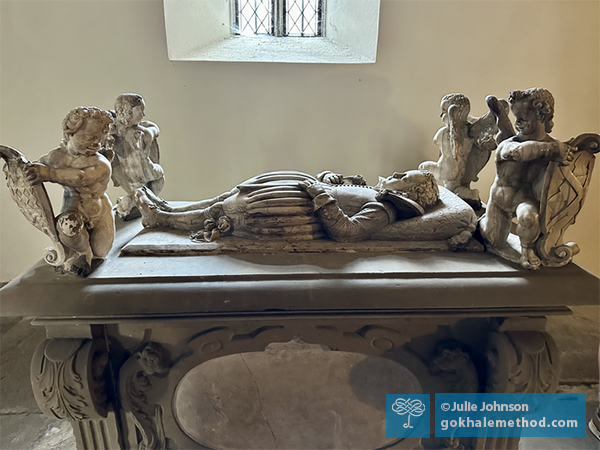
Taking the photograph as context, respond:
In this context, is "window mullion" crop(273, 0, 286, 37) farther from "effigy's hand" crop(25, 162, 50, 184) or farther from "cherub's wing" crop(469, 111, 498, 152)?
"effigy's hand" crop(25, 162, 50, 184)

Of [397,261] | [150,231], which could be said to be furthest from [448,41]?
[150,231]

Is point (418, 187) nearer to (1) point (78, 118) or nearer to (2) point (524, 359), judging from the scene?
(2) point (524, 359)

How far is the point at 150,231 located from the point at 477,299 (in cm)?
167

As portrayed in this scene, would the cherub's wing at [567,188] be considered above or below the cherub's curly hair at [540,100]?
below

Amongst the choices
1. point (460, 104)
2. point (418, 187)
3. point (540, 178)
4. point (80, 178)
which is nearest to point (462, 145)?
point (460, 104)

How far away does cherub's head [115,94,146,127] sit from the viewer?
2201 millimetres

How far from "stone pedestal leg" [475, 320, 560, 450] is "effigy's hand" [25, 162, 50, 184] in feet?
6.70

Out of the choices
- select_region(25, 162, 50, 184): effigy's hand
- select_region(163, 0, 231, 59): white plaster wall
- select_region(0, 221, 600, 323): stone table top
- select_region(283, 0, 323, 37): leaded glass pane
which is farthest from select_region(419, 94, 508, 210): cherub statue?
select_region(163, 0, 231, 59): white plaster wall

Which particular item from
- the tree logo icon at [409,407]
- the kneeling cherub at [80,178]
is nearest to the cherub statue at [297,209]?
the kneeling cherub at [80,178]

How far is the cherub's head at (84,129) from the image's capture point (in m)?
1.53

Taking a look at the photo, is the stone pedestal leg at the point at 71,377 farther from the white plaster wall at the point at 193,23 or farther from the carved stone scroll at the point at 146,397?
the white plaster wall at the point at 193,23

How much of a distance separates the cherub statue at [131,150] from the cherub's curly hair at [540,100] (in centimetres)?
194

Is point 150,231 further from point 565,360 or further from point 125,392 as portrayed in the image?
point 565,360

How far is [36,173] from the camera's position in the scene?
4.97ft
